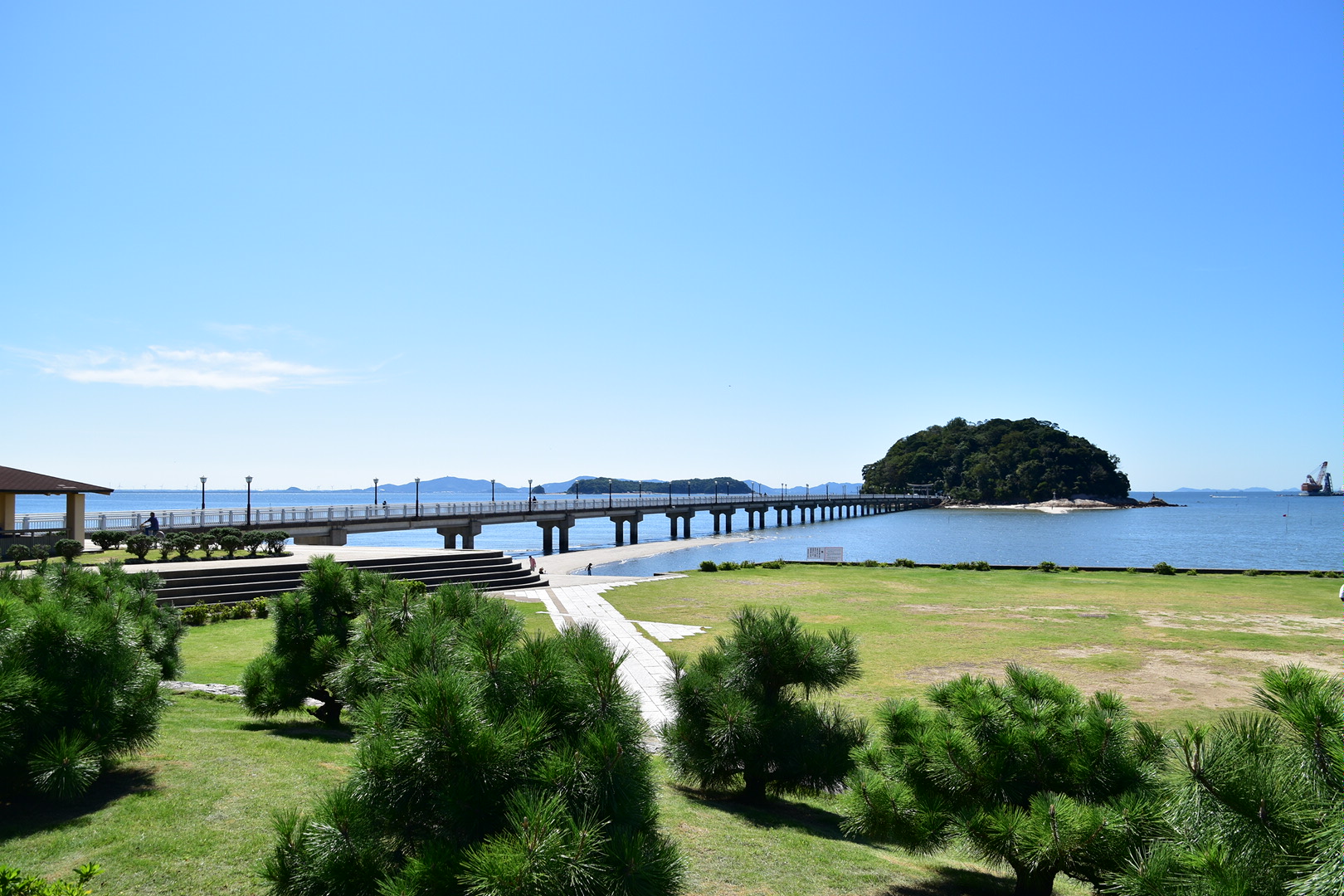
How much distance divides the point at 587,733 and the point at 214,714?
7.99 metres

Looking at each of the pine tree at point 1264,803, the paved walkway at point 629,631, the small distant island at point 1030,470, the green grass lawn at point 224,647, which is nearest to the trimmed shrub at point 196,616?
the green grass lawn at point 224,647

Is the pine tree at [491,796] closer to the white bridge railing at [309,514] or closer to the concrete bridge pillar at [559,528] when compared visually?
the white bridge railing at [309,514]

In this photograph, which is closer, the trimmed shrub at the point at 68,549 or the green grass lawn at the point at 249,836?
the green grass lawn at the point at 249,836

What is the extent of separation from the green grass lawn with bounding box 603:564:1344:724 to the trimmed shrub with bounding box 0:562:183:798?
8881 mm

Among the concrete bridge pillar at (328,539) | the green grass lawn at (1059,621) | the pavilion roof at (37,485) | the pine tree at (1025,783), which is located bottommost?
the green grass lawn at (1059,621)

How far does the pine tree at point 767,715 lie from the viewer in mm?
6492

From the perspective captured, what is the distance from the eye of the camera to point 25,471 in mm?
28469

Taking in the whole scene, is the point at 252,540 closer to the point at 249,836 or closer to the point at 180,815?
the point at 180,815

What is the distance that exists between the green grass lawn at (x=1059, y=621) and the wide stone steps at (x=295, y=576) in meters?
4.59

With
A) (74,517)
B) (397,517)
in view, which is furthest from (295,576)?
(397,517)

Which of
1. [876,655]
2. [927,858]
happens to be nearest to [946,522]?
[876,655]

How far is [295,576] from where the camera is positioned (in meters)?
20.6

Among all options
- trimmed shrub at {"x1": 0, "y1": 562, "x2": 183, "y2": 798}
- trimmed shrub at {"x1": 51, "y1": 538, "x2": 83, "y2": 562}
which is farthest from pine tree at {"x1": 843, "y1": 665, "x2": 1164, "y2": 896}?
trimmed shrub at {"x1": 51, "y1": 538, "x2": 83, "y2": 562}

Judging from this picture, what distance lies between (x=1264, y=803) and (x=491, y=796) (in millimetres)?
3015
